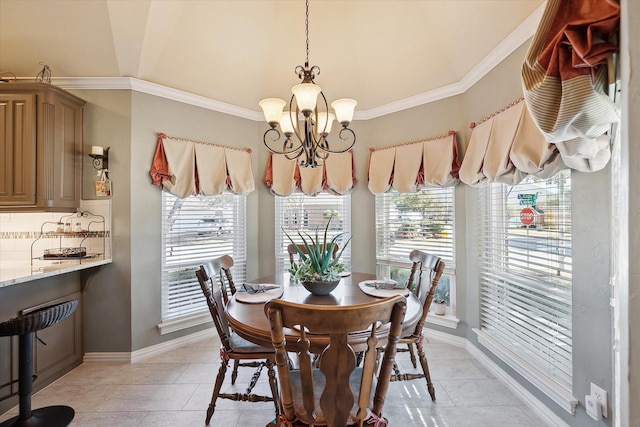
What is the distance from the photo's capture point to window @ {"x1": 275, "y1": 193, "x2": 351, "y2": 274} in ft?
12.5

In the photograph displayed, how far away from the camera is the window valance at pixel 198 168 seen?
3043 millimetres

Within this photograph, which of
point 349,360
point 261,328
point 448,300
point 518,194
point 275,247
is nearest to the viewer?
point 349,360

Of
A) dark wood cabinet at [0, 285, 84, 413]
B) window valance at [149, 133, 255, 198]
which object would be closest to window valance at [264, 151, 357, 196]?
window valance at [149, 133, 255, 198]

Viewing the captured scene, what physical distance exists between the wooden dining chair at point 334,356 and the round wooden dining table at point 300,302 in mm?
134

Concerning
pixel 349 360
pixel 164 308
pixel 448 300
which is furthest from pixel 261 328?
pixel 448 300

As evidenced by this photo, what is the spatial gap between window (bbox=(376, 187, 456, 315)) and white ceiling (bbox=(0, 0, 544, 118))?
1.06 meters

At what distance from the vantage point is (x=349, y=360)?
1.25 meters

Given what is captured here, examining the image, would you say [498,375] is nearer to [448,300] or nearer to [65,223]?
[448,300]

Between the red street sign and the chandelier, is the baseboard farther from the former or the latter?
the red street sign

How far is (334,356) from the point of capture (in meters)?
1.24

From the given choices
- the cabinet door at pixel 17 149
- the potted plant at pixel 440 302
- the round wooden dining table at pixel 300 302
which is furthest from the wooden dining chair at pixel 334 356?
the cabinet door at pixel 17 149

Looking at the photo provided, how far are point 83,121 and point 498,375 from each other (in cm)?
429

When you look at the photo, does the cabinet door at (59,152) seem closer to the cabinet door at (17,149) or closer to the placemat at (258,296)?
the cabinet door at (17,149)

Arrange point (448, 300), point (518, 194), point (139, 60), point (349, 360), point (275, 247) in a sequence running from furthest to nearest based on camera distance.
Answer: point (275, 247) → point (448, 300) → point (139, 60) → point (518, 194) → point (349, 360)
